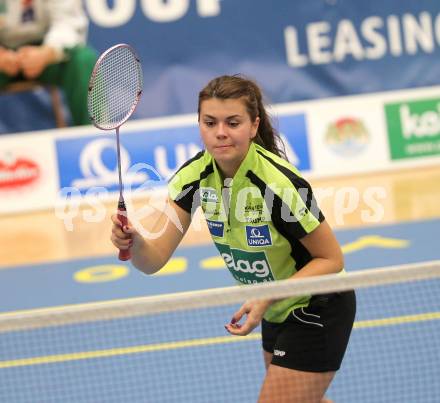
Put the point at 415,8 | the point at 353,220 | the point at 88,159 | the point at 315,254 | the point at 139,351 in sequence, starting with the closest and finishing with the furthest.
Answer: the point at 315,254
the point at 139,351
the point at 353,220
the point at 88,159
the point at 415,8

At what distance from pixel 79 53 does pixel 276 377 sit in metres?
7.64

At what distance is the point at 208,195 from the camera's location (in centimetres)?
349

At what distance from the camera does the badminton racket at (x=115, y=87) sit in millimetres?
3764

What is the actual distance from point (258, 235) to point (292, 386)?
0.56m

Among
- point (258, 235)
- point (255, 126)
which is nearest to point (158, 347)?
point (258, 235)

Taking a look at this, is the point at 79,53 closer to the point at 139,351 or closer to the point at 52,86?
the point at 52,86

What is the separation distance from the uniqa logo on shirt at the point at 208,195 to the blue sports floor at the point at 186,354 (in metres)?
1.55

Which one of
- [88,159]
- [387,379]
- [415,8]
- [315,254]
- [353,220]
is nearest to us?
[315,254]

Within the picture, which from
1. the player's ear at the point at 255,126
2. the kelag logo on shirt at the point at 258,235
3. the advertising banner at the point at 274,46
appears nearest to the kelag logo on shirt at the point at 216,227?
the kelag logo on shirt at the point at 258,235

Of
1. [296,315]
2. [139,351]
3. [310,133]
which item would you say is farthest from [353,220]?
[296,315]

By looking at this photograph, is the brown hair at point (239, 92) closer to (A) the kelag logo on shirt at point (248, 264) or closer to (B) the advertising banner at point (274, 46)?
(A) the kelag logo on shirt at point (248, 264)

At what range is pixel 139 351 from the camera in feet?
18.4

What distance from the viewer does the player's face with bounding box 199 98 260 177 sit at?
3.25 m

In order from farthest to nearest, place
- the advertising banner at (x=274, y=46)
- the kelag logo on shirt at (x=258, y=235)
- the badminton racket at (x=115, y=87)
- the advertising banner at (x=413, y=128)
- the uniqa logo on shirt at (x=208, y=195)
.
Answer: the advertising banner at (x=274, y=46), the advertising banner at (x=413, y=128), the badminton racket at (x=115, y=87), the uniqa logo on shirt at (x=208, y=195), the kelag logo on shirt at (x=258, y=235)
